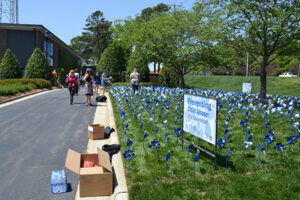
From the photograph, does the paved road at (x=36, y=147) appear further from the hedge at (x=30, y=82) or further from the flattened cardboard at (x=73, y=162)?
the hedge at (x=30, y=82)

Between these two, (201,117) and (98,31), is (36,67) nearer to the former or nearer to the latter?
(201,117)

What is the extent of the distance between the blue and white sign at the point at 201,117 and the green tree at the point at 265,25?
8541mm

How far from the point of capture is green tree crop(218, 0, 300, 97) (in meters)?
12.8

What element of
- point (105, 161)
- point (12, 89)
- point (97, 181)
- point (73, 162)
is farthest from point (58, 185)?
point (12, 89)

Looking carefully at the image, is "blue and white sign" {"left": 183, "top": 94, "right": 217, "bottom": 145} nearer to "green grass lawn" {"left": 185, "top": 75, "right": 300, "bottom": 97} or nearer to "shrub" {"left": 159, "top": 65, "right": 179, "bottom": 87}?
"shrub" {"left": 159, "top": 65, "right": 179, "bottom": 87}

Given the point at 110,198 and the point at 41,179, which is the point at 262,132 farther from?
the point at 41,179

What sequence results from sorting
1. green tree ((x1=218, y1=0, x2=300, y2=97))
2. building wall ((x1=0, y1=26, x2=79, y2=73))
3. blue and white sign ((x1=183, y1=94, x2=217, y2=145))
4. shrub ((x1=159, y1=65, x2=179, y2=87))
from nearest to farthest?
blue and white sign ((x1=183, y1=94, x2=217, y2=145)) → green tree ((x1=218, y1=0, x2=300, y2=97)) → building wall ((x1=0, y1=26, x2=79, y2=73)) → shrub ((x1=159, y1=65, x2=179, y2=87))

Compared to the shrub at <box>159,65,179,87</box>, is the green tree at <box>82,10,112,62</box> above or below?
above

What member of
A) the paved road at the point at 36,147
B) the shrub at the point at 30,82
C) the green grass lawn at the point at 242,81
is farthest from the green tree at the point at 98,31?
the paved road at the point at 36,147

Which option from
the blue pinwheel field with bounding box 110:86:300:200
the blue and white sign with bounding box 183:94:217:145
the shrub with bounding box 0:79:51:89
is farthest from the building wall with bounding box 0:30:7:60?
the blue and white sign with bounding box 183:94:217:145

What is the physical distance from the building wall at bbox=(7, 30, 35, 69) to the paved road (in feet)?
71.7

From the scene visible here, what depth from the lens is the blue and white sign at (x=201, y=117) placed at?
15.9ft

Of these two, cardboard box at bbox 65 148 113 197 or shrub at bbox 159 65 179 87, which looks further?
shrub at bbox 159 65 179 87

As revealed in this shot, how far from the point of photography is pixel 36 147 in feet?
22.0
